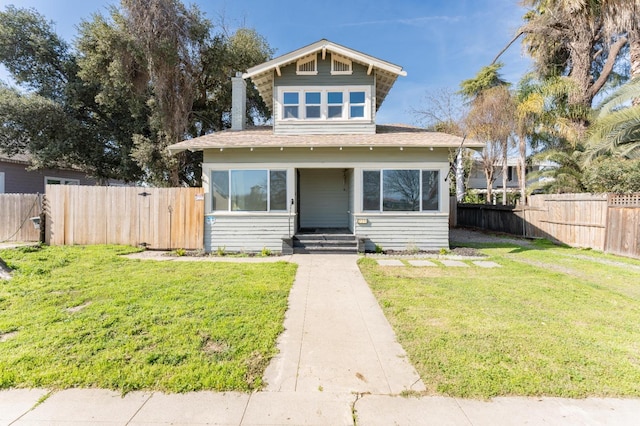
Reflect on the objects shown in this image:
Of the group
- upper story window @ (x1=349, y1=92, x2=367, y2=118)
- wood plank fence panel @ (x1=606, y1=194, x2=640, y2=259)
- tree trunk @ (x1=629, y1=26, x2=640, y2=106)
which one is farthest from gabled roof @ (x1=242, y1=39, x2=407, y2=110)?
tree trunk @ (x1=629, y1=26, x2=640, y2=106)

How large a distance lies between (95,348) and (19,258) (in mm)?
6620

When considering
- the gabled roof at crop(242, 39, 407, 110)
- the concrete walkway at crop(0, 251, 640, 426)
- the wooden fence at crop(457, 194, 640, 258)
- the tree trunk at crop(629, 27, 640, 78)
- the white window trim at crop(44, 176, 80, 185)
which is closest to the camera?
the concrete walkway at crop(0, 251, 640, 426)

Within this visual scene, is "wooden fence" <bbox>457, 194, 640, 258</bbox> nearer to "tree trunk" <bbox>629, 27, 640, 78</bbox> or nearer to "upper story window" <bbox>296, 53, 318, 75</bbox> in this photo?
"tree trunk" <bbox>629, 27, 640, 78</bbox>

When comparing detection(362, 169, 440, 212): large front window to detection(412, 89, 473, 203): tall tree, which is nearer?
detection(362, 169, 440, 212): large front window

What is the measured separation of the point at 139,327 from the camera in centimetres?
351

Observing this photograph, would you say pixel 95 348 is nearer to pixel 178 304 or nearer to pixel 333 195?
pixel 178 304

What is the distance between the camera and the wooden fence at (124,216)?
9078mm

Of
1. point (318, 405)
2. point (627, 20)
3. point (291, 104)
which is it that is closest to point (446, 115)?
point (627, 20)

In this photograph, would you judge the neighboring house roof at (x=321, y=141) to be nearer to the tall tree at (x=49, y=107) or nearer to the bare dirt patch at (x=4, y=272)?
the bare dirt patch at (x=4, y=272)

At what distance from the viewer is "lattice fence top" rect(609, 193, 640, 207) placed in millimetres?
8016

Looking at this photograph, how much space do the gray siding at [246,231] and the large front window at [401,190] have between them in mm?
2844

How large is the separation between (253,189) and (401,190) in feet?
15.6

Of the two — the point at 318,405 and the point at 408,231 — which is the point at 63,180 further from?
the point at 318,405

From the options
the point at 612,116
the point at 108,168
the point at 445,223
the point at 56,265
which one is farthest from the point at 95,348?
the point at 108,168
